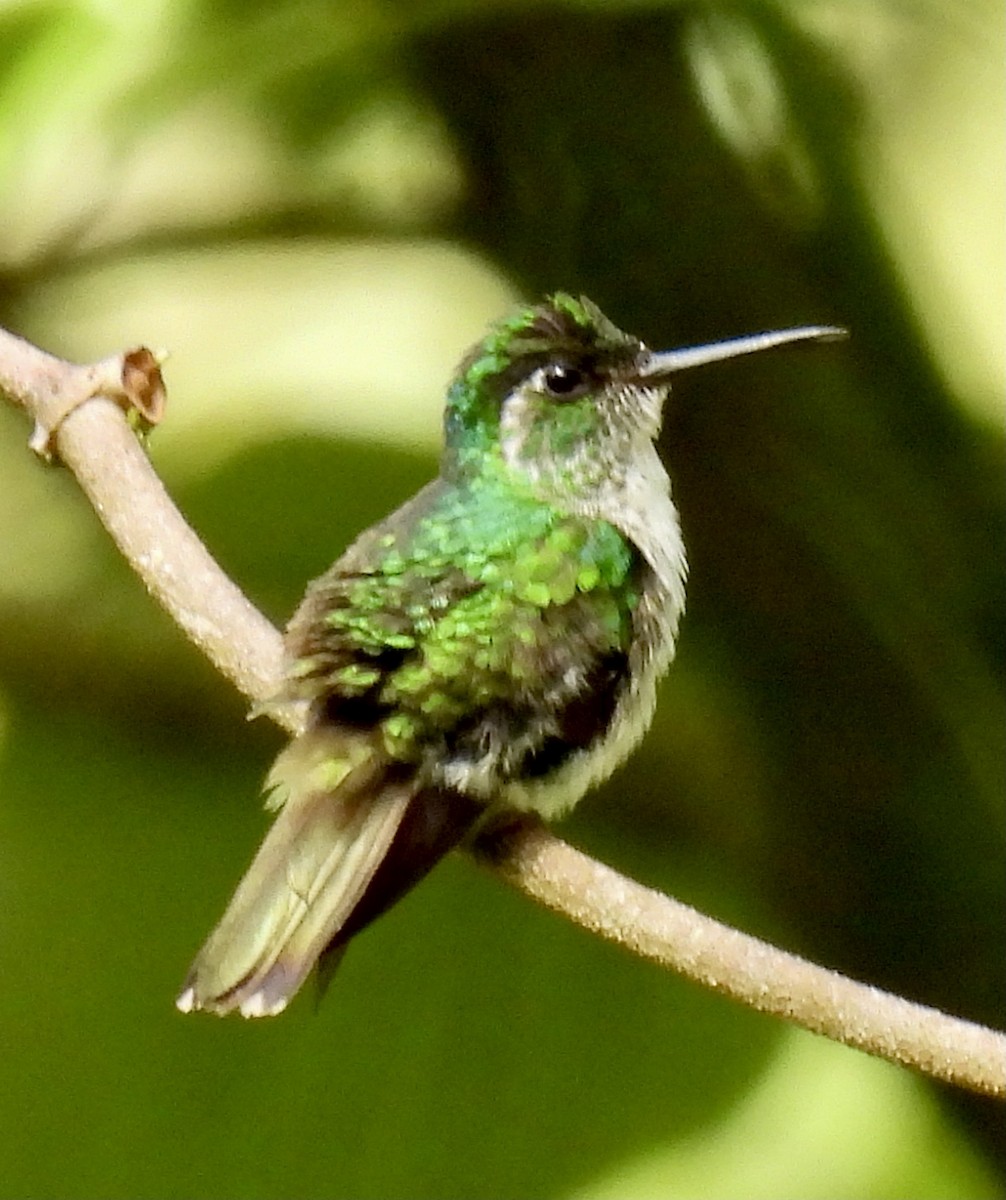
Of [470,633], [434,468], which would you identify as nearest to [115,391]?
[470,633]

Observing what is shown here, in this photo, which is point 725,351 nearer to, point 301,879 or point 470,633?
point 470,633

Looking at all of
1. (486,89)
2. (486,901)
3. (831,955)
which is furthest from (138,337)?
(831,955)

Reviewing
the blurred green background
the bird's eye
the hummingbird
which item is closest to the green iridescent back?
the hummingbird

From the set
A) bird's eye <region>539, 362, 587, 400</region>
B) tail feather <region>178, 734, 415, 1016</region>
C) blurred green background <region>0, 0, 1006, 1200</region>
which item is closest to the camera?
tail feather <region>178, 734, 415, 1016</region>

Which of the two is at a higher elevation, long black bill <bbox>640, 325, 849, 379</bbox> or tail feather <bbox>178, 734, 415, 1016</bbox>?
long black bill <bbox>640, 325, 849, 379</bbox>

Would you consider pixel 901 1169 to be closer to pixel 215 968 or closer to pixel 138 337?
pixel 215 968

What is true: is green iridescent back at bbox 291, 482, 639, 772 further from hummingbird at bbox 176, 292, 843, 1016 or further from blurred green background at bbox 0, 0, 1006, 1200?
blurred green background at bbox 0, 0, 1006, 1200

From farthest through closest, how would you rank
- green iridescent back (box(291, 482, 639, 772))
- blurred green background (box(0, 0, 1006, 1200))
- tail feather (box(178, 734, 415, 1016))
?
blurred green background (box(0, 0, 1006, 1200)) → green iridescent back (box(291, 482, 639, 772)) → tail feather (box(178, 734, 415, 1016))

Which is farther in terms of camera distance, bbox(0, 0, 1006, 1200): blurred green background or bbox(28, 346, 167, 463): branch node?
bbox(0, 0, 1006, 1200): blurred green background
